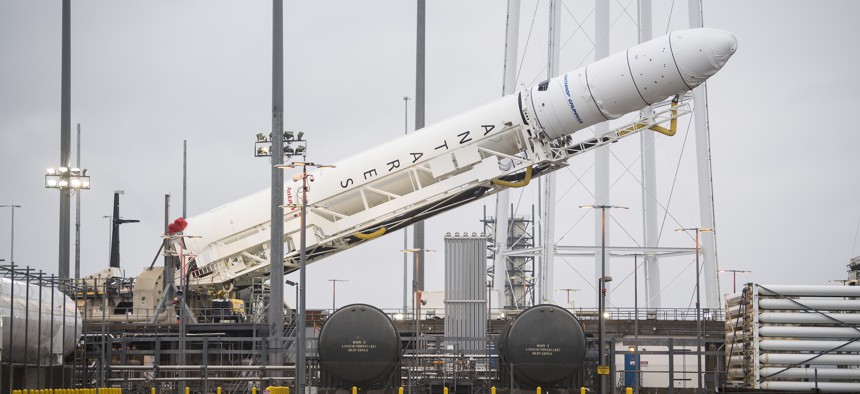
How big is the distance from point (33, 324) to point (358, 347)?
948 centimetres

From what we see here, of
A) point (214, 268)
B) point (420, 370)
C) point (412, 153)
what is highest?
point (412, 153)

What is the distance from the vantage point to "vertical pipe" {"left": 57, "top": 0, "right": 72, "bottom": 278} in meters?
61.2

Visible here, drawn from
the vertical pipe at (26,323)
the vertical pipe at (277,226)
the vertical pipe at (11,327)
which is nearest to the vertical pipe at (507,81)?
the vertical pipe at (277,226)

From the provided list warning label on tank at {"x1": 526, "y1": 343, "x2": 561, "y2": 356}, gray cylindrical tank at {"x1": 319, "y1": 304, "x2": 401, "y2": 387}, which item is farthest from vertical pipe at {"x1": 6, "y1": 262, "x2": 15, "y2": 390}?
warning label on tank at {"x1": 526, "y1": 343, "x2": 561, "y2": 356}

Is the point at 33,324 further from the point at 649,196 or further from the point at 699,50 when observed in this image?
the point at 649,196

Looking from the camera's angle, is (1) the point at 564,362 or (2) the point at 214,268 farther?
(2) the point at 214,268

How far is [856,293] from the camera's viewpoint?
34.9 m

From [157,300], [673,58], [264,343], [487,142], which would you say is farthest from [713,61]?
[157,300]

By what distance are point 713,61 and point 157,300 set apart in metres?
24.3

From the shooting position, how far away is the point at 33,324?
42.9 m

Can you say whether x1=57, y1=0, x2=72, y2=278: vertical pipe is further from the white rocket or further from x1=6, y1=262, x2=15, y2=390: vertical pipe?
x1=6, y1=262, x2=15, y2=390: vertical pipe

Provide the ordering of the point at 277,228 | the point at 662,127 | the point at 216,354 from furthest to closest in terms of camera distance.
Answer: the point at 216,354
the point at 277,228
the point at 662,127

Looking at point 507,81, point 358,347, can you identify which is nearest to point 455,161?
point 358,347

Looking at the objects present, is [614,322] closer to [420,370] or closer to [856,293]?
[420,370]
